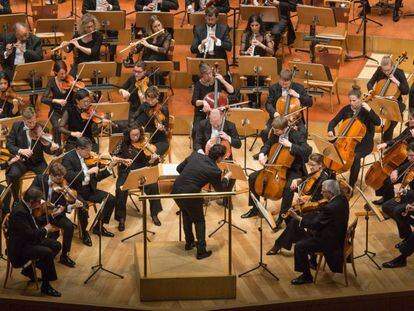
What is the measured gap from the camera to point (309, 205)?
8109 millimetres

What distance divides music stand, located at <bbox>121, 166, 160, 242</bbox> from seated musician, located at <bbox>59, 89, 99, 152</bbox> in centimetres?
138

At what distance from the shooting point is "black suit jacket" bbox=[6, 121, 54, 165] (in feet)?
30.1

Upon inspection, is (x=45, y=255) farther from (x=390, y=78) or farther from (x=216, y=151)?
(x=390, y=78)

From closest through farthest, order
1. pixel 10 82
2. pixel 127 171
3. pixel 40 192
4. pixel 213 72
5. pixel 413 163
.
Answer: pixel 40 192
pixel 413 163
pixel 127 171
pixel 213 72
pixel 10 82

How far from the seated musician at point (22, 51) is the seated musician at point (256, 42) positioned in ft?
7.30

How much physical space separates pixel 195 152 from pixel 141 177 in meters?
0.66

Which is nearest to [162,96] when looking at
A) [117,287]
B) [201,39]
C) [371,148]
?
[201,39]

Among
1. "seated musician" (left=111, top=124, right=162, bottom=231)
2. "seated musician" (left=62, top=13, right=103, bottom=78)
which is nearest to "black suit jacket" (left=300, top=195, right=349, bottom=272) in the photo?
"seated musician" (left=111, top=124, right=162, bottom=231)

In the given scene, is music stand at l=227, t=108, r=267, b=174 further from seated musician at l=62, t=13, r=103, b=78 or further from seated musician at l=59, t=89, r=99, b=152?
seated musician at l=62, t=13, r=103, b=78

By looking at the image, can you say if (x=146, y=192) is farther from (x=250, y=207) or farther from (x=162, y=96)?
(x=162, y=96)

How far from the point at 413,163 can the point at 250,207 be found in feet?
5.52

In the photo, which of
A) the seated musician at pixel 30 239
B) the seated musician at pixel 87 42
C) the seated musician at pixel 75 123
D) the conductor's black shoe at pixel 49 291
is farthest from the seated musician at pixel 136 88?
the conductor's black shoe at pixel 49 291

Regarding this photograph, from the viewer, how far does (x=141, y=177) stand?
8.34m

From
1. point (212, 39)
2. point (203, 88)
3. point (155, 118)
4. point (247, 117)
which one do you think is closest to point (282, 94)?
point (247, 117)
